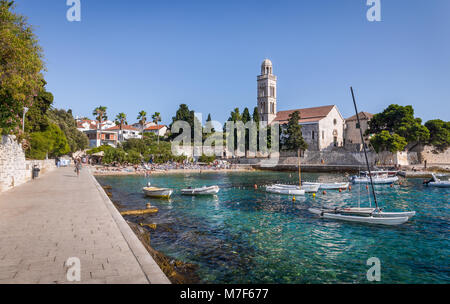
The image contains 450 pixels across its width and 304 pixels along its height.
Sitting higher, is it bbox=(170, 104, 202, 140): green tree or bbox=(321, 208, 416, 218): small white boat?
bbox=(170, 104, 202, 140): green tree

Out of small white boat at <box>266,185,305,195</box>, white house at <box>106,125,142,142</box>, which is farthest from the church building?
small white boat at <box>266,185,305,195</box>

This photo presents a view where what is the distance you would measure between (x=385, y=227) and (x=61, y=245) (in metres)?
15.7

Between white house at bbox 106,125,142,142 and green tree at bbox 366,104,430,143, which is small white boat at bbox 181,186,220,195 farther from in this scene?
white house at bbox 106,125,142,142

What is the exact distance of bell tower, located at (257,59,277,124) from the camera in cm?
8850

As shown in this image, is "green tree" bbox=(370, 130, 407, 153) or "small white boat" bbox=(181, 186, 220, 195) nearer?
"small white boat" bbox=(181, 186, 220, 195)

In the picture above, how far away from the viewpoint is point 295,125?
2795 inches

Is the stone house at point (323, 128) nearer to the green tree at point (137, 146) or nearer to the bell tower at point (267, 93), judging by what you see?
the bell tower at point (267, 93)

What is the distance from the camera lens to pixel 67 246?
7379mm

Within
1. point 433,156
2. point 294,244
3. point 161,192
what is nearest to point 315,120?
point 433,156

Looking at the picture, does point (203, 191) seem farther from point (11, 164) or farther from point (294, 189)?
point (11, 164)

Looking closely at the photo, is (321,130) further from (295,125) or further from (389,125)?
(389,125)

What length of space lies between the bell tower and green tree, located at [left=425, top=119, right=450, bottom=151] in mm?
42132

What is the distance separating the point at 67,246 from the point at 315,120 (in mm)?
75130

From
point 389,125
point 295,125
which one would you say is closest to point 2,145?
point 295,125
